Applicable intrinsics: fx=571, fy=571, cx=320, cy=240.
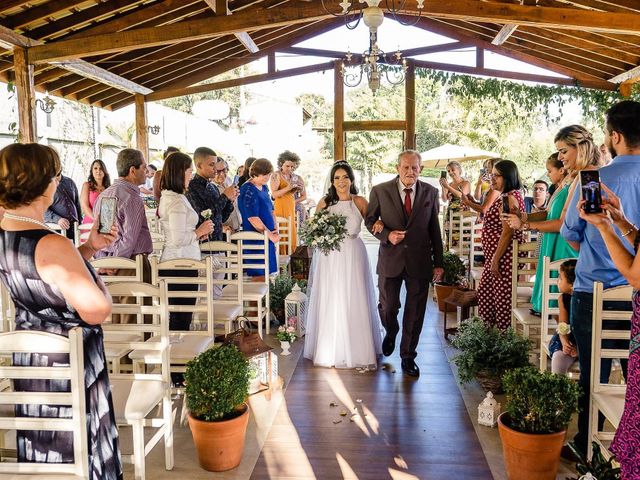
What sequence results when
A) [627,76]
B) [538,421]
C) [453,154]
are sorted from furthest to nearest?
[453,154], [627,76], [538,421]

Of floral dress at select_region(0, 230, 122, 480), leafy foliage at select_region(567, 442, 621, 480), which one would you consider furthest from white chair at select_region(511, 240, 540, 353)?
floral dress at select_region(0, 230, 122, 480)

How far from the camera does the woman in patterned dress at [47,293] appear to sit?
1.87m

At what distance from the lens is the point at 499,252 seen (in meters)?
4.72

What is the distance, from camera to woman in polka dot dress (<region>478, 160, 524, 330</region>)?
4656mm

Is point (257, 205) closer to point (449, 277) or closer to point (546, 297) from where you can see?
point (449, 277)

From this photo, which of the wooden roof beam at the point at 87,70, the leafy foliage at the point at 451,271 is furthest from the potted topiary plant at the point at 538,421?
the wooden roof beam at the point at 87,70

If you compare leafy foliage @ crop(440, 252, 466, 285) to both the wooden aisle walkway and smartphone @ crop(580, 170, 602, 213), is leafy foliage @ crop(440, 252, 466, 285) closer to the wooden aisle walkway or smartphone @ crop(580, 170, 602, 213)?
the wooden aisle walkway

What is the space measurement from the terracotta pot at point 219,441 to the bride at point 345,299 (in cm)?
175

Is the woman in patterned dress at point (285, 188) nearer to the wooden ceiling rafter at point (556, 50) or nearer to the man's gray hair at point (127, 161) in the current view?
the man's gray hair at point (127, 161)

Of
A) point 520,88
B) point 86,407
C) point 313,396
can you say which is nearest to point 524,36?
point 520,88

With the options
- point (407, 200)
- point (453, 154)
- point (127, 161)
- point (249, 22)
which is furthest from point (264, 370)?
point (453, 154)

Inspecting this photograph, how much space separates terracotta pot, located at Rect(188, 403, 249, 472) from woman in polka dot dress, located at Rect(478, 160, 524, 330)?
2.71 metres

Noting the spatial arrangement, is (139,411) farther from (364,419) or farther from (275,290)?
(275,290)

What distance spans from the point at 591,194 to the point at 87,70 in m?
8.72
